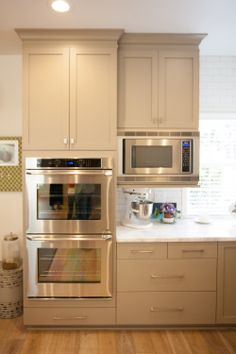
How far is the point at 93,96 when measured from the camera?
243 centimetres

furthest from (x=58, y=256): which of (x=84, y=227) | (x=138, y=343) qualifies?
(x=138, y=343)

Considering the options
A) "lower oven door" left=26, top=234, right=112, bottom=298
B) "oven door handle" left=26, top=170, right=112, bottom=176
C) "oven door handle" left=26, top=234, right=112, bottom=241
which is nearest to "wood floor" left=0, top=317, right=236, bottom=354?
"lower oven door" left=26, top=234, right=112, bottom=298

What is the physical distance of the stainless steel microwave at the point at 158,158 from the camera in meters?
2.55

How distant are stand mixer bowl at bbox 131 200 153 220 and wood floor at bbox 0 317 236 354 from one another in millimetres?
1003

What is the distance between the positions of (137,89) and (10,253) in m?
1.97

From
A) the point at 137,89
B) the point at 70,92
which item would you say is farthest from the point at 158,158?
Answer: the point at 70,92

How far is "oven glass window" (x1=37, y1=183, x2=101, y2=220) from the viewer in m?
2.42

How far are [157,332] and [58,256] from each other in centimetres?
108

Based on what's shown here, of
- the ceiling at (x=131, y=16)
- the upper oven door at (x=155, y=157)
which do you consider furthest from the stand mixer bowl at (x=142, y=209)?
the ceiling at (x=131, y=16)

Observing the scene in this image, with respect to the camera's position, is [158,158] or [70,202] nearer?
[70,202]

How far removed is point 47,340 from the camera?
93.9 inches

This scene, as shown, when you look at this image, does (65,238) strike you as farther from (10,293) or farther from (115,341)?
(115,341)

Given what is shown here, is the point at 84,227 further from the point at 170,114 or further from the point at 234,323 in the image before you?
the point at 234,323

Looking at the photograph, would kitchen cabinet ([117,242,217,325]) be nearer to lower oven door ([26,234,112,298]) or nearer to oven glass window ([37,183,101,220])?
lower oven door ([26,234,112,298])
